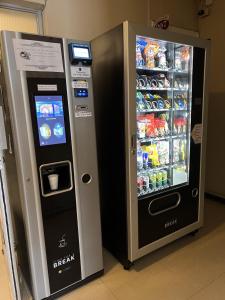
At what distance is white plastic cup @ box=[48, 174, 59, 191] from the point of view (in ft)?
4.90

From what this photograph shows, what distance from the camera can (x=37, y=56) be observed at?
1.33m

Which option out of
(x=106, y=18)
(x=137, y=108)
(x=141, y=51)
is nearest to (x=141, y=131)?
(x=137, y=108)

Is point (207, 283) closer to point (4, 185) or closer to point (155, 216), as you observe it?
point (155, 216)

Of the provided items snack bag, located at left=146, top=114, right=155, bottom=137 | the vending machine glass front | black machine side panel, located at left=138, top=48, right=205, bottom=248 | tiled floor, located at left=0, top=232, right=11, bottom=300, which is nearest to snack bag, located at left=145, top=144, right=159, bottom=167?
the vending machine glass front

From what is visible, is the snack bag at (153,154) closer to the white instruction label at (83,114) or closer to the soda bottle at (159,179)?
the soda bottle at (159,179)

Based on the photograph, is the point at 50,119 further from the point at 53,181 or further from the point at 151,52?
the point at 151,52

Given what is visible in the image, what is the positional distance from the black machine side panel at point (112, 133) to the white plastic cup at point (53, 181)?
0.50m

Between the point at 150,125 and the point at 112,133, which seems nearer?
the point at 112,133

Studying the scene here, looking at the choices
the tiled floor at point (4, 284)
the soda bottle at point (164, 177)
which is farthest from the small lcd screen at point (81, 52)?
the tiled floor at point (4, 284)

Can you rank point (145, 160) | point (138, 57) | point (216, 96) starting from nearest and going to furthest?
point (138, 57)
point (145, 160)
point (216, 96)

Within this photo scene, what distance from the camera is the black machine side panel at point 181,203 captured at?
1.86 metres

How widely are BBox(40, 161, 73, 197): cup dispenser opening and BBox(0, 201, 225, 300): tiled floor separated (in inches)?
32.0

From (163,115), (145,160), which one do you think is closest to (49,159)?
(145,160)

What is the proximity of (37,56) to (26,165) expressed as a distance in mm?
639
